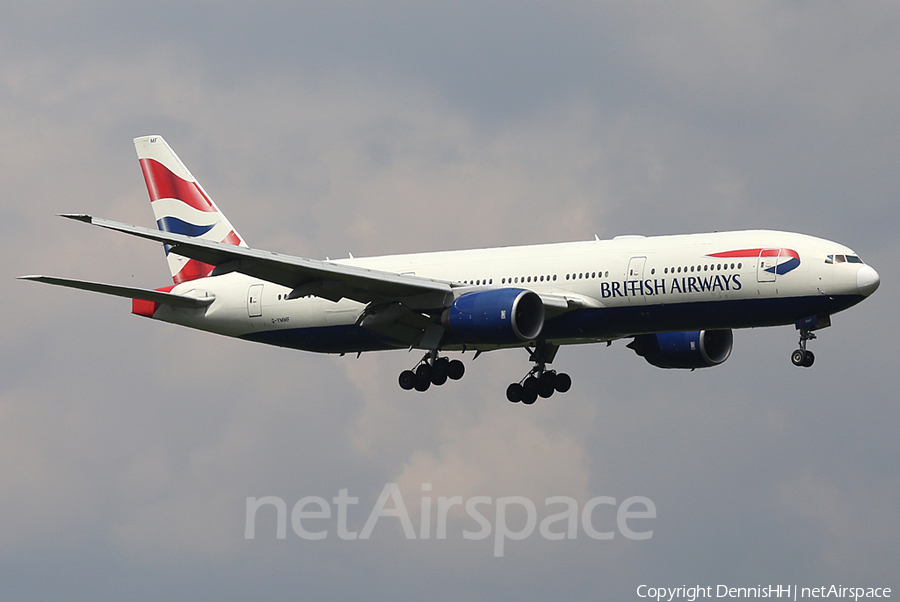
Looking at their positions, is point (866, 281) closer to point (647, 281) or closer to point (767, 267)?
point (767, 267)

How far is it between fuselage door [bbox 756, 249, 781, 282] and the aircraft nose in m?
2.49

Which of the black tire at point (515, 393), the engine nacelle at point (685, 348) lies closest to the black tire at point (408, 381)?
the black tire at point (515, 393)

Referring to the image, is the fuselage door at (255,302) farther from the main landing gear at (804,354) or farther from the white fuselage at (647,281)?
the main landing gear at (804,354)

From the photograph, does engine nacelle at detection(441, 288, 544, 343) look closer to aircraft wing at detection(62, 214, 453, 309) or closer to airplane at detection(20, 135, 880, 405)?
airplane at detection(20, 135, 880, 405)

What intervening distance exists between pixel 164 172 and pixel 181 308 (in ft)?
24.1

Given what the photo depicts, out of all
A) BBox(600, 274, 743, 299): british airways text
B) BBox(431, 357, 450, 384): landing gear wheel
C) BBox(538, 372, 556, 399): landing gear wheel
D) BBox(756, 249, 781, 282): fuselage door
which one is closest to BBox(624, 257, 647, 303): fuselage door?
BBox(600, 274, 743, 299): british airways text

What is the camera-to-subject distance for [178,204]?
195 feet

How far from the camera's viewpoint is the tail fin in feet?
191

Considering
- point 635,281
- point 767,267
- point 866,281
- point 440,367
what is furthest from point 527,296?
point 866,281

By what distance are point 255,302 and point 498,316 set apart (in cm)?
1157

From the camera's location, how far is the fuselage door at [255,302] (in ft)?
177

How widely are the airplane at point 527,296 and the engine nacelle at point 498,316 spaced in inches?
1.7

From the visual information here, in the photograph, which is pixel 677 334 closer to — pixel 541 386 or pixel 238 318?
pixel 541 386

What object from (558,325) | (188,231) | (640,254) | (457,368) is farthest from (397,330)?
(188,231)
